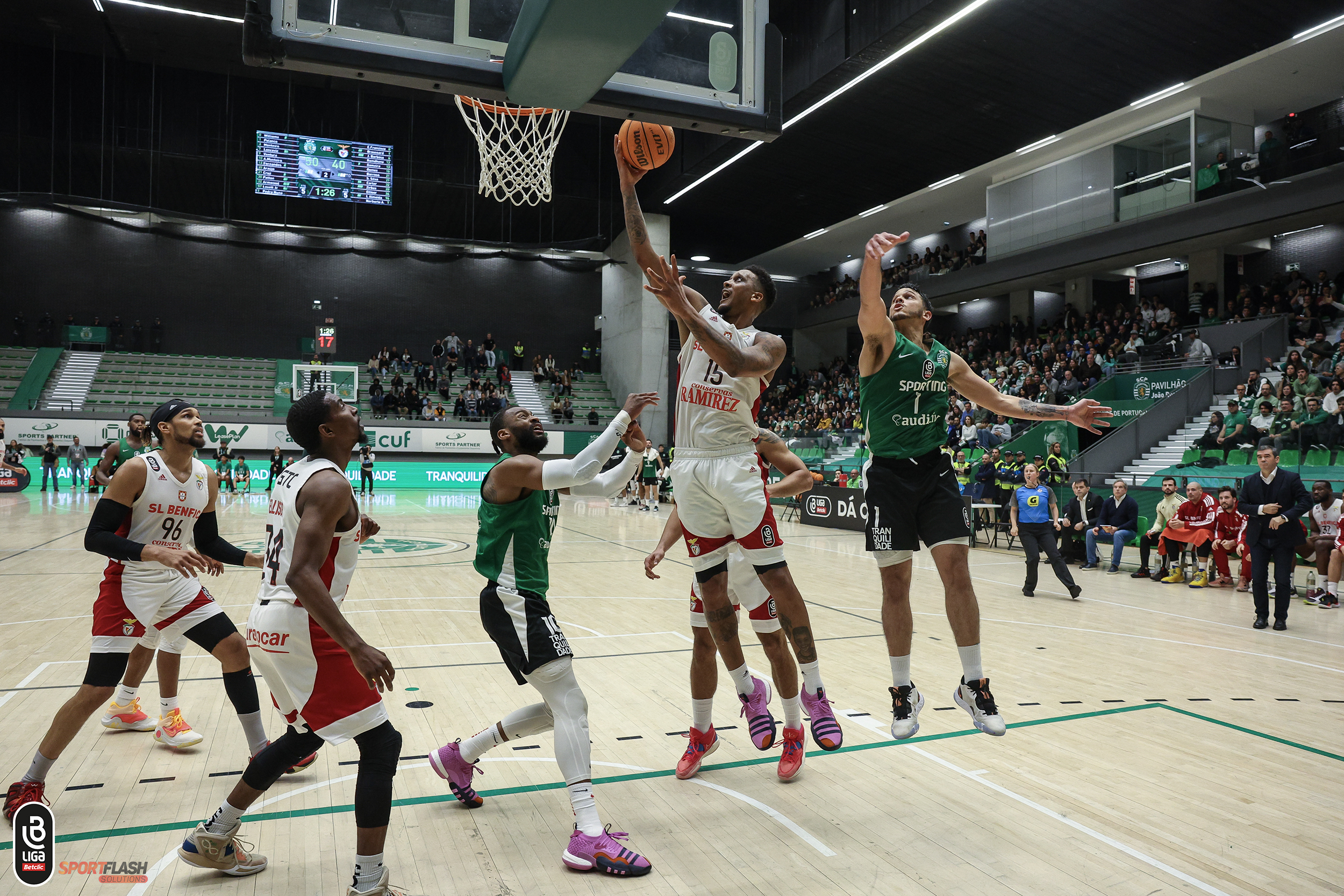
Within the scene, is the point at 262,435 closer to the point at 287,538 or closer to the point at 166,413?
the point at 166,413

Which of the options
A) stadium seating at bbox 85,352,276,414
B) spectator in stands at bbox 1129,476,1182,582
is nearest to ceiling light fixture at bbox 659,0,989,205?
spectator in stands at bbox 1129,476,1182,582

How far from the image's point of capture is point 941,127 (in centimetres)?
2109

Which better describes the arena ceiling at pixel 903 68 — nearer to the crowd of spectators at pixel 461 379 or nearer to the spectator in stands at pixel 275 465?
the crowd of spectators at pixel 461 379

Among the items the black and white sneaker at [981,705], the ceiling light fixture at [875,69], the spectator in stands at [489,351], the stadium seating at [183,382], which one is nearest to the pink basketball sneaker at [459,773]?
the black and white sneaker at [981,705]

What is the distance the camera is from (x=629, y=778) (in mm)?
4250

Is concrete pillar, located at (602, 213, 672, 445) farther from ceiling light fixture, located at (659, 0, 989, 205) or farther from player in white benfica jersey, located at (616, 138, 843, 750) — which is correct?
player in white benfica jersey, located at (616, 138, 843, 750)

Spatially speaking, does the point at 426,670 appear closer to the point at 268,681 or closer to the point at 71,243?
the point at 268,681

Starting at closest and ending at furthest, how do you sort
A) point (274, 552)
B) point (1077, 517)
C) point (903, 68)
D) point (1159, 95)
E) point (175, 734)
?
point (274, 552), point (175, 734), point (1077, 517), point (903, 68), point (1159, 95)

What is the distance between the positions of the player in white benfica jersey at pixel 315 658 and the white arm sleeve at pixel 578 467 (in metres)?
0.75

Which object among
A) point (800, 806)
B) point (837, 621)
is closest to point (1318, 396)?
point (837, 621)

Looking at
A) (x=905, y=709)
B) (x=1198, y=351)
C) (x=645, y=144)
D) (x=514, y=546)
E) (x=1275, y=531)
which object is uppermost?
(x=1198, y=351)

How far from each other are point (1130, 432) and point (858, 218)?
47.2 feet

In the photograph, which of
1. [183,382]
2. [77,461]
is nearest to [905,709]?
[77,461]

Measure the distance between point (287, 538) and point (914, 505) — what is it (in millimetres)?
2805
